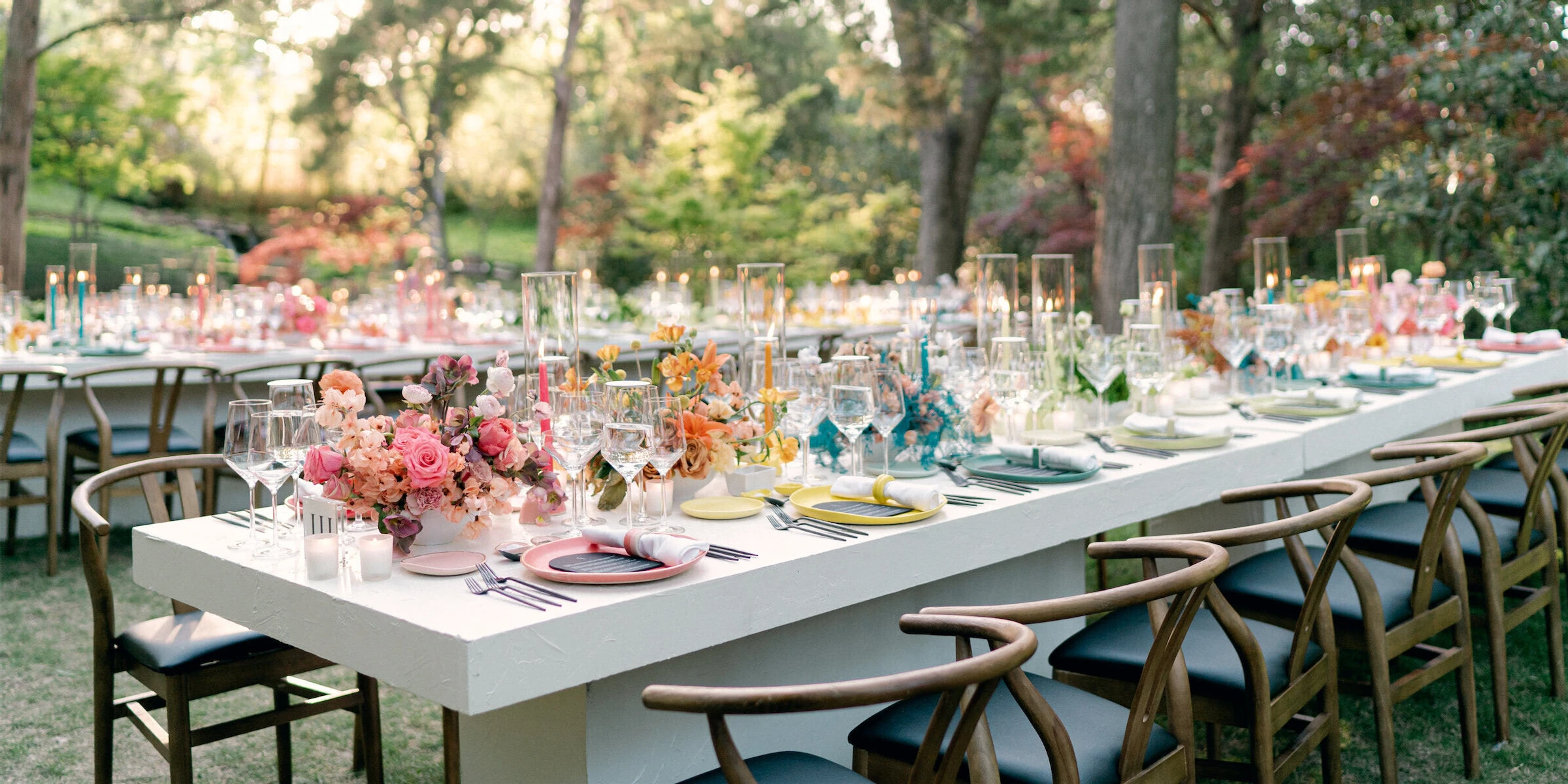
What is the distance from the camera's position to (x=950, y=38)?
1047cm

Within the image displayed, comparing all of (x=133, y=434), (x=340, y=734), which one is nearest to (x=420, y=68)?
(x=133, y=434)

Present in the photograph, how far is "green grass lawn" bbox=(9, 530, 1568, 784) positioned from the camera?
3096mm

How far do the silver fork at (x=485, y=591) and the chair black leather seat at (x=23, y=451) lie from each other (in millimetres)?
3856

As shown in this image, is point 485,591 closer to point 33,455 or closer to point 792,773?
point 792,773

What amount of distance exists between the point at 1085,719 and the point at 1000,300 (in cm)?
165

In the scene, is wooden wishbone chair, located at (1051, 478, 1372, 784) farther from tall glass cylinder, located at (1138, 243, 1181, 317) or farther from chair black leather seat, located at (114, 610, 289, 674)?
tall glass cylinder, located at (1138, 243, 1181, 317)

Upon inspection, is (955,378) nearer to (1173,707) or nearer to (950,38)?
(1173,707)

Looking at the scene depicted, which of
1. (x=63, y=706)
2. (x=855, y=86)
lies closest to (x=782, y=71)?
(x=855, y=86)

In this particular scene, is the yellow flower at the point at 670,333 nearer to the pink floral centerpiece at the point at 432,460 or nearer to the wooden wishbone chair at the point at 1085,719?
the pink floral centerpiece at the point at 432,460

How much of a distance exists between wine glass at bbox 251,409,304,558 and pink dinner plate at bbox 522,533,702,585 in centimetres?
45

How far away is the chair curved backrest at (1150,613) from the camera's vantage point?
5.77 feet

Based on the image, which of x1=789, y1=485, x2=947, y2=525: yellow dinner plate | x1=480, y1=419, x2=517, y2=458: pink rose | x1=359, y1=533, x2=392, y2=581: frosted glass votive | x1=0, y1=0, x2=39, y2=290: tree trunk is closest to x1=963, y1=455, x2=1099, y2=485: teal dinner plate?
x1=789, y1=485, x2=947, y2=525: yellow dinner plate

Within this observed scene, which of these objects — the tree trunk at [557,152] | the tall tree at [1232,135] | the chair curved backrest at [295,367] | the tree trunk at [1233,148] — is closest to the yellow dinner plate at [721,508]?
the chair curved backrest at [295,367]

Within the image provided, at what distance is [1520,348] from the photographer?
5199mm
